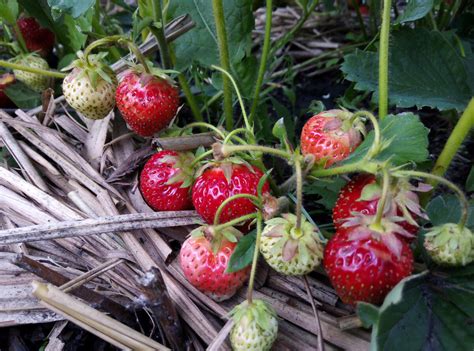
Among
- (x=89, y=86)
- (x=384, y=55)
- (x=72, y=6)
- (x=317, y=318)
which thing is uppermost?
(x=72, y=6)

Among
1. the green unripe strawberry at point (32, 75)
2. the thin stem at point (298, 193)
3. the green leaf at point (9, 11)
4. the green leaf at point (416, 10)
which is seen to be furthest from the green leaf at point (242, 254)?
the green leaf at point (9, 11)

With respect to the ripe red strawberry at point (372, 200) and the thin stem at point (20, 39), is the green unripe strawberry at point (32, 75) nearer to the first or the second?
the thin stem at point (20, 39)

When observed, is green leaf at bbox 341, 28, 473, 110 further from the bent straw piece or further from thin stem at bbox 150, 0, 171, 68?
the bent straw piece

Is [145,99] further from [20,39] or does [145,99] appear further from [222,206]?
[20,39]

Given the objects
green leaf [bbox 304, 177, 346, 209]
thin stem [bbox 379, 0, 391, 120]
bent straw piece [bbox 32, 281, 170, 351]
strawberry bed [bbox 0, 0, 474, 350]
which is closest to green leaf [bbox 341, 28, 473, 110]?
strawberry bed [bbox 0, 0, 474, 350]

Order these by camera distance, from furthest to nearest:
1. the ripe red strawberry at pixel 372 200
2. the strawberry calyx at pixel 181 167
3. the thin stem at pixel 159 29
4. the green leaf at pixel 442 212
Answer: the thin stem at pixel 159 29
the strawberry calyx at pixel 181 167
the green leaf at pixel 442 212
the ripe red strawberry at pixel 372 200

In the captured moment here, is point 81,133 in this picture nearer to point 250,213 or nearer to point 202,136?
point 202,136

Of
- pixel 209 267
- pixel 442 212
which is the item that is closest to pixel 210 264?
pixel 209 267
